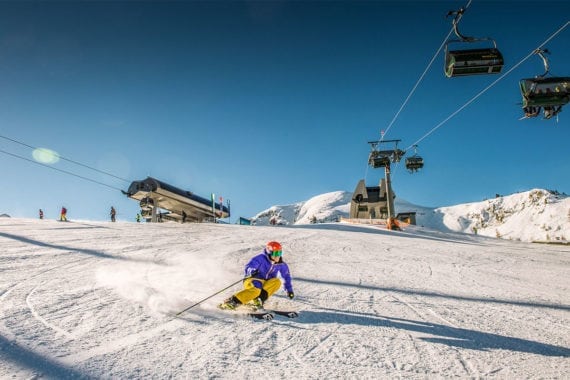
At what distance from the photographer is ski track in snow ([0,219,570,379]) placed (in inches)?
126

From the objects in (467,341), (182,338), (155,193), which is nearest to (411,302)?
(467,341)

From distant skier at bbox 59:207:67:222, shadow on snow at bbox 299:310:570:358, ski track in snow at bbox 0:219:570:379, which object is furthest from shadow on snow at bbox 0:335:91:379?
distant skier at bbox 59:207:67:222

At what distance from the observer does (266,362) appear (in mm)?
3264

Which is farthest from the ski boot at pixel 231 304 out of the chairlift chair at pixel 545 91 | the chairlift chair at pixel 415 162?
the chairlift chair at pixel 415 162

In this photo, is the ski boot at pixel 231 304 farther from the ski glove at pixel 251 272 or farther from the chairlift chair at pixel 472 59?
the chairlift chair at pixel 472 59

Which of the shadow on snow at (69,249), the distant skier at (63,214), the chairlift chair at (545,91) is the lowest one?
the shadow on snow at (69,249)

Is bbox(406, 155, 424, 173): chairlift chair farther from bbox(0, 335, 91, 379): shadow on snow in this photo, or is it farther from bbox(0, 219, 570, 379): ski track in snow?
bbox(0, 335, 91, 379): shadow on snow

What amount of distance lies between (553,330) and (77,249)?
11500mm

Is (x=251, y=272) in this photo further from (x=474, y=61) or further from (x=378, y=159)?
(x=378, y=159)

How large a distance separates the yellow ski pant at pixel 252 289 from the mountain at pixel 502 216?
8557 cm

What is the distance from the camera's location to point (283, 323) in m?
4.46

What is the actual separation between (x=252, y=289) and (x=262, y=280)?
22 cm

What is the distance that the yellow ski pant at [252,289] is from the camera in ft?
16.1

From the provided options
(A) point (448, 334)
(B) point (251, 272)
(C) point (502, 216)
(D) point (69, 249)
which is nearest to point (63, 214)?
(D) point (69, 249)
